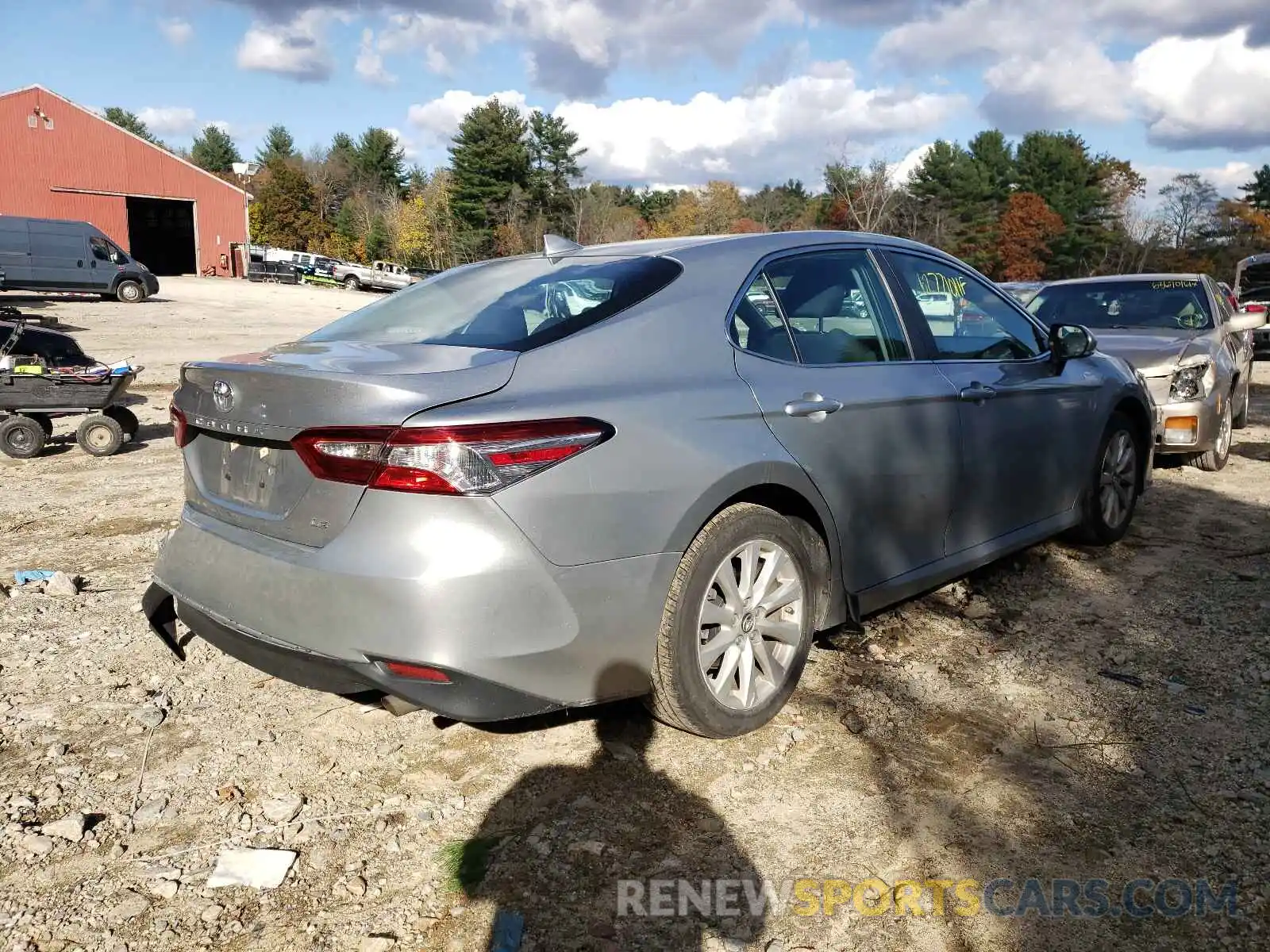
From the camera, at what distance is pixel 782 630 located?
317 cm

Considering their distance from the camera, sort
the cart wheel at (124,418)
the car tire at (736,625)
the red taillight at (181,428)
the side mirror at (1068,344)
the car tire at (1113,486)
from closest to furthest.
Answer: the car tire at (736,625)
the red taillight at (181,428)
the side mirror at (1068,344)
the car tire at (1113,486)
the cart wheel at (124,418)

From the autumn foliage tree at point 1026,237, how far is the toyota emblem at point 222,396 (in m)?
69.4

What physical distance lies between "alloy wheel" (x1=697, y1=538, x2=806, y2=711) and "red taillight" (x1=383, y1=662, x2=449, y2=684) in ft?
2.62

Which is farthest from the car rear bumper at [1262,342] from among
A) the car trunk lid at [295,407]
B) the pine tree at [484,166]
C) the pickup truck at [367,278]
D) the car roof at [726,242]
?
the pine tree at [484,166]

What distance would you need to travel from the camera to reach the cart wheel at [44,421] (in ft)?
27.8

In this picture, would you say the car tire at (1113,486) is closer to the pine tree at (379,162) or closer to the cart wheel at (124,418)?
the cart wheel at (124,418)

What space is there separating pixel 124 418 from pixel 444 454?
25.2 feet

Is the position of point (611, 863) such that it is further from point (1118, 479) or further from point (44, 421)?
point (44, 421)

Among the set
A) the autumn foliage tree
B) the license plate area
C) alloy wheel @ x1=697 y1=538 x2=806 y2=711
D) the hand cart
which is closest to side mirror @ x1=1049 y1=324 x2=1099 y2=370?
alloy wheel @ x1=697 y1=538 x2=806 y2=711

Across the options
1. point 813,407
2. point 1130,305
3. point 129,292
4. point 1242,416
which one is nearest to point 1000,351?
point 813,407

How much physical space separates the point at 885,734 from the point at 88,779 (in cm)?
253

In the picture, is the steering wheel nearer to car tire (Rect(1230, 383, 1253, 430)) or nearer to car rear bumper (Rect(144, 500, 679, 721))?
car rear bumper (Rect(144, 500, 679, 721))

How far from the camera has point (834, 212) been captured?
65.5 meters

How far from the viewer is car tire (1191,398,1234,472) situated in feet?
24.4
